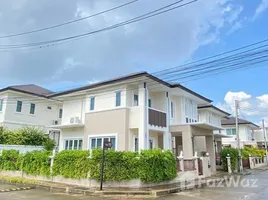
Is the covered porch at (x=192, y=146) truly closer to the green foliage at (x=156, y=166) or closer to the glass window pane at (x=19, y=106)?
the green foliage at (x=156, y=166)

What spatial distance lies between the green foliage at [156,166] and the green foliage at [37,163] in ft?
19.1

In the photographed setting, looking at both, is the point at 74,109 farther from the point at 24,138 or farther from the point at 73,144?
the point at 24,138

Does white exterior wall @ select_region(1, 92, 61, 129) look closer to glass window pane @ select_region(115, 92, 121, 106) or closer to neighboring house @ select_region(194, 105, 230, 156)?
glass window pane @ select_region(115, 92, 121, 106)

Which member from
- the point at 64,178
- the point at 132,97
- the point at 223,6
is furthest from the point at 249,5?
the point at 64,178

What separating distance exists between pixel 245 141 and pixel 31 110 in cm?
3257

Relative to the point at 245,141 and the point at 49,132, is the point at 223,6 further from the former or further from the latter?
the point at 245,141

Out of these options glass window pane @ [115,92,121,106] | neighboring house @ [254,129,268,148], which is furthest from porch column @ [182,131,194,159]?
neighboring house @ [254,129,268,148]

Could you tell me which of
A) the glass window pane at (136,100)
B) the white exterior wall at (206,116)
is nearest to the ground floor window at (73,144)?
the glass window pane at (136,100)

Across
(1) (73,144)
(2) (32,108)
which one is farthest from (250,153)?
(2) (32,108)

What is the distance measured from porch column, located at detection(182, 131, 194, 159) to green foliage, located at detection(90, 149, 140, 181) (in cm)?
656

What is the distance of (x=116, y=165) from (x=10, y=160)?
855 cm

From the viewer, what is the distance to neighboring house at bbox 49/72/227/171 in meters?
16.3

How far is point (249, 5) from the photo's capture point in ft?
29.2

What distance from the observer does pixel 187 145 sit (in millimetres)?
17719
